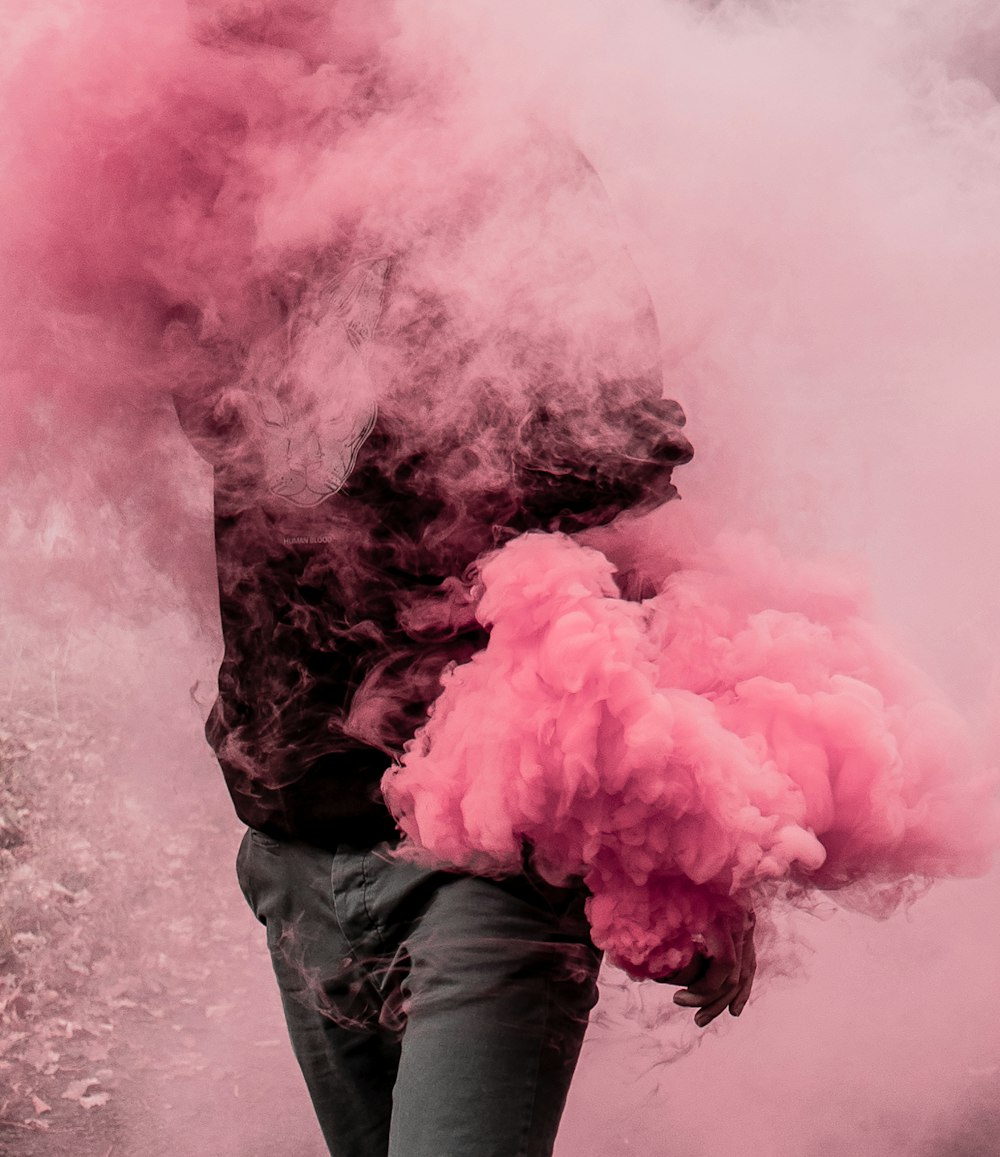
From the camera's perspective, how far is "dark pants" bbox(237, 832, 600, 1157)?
94 cm

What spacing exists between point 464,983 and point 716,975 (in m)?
0.18

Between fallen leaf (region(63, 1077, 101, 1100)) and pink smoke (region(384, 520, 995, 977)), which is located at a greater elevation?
pink smoke (region(384, 520, 995, 977))

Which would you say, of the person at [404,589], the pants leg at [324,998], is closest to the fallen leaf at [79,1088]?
the pants leg at [324,998]

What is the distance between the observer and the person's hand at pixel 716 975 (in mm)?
896

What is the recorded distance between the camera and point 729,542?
103cm

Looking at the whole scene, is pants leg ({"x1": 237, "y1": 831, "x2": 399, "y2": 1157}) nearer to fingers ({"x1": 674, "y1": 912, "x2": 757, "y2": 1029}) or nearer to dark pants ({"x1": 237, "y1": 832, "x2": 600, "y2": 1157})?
dark pants ({"x1": 237, "y1": 832, "x2": 600, "y2": 1157})

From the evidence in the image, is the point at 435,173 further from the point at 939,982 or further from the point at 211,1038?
the point at 211,1038

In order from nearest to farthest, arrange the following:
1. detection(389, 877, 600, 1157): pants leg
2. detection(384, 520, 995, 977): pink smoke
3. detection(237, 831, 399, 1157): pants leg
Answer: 1. detection(384, 520, 995, 977): pink smoke
2. detection(389, 877, 600, 1157): pants leg
3. detection(237, 831, 399, 1157): pants leg

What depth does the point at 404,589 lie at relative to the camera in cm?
101

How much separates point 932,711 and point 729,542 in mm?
217

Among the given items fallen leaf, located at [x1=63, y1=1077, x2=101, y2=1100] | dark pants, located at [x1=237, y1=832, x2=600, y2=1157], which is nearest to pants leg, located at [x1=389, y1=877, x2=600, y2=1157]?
dark pants, located at [x1=237, y1=832, x2=600, y2=1157]

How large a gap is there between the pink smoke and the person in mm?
69

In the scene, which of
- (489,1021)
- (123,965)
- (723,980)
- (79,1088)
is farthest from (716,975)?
(123,965)

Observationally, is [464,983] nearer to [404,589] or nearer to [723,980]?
[723,980]
